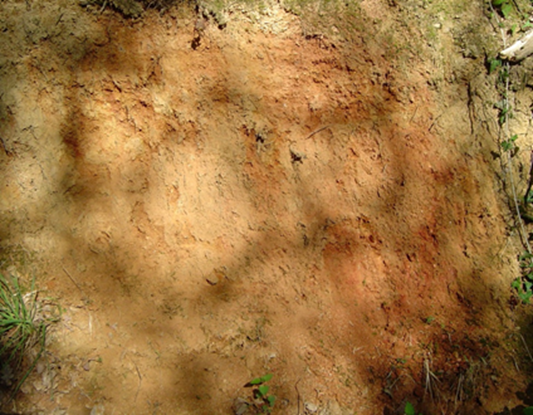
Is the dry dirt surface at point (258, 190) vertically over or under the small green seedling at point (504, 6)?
under

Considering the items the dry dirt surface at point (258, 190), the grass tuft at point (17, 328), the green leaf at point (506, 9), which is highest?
the green leaf at point (506, 9)

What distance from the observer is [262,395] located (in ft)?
10.1

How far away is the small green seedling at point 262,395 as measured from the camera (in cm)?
305

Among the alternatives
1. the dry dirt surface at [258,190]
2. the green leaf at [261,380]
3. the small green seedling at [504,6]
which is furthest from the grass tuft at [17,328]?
the small green seedling at [504,6]

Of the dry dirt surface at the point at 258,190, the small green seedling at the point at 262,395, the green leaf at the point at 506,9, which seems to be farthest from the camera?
the green leaf at the point at 506,9

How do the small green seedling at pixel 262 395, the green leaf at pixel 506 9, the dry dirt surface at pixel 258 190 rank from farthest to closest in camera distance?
the green leaf at pixel 506 9, the dry dirt surface at pixel 258 190, the small green seedling at pixel 262 395

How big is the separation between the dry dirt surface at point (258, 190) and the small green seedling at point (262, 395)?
0.09 meters

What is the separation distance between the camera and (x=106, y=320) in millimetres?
3309

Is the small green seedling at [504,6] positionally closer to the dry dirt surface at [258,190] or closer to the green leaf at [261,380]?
the dry dirt surface at [258,190]

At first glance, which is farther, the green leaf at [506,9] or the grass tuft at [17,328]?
the green leaf at [506,9]

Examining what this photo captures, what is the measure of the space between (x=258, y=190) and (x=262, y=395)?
160cm

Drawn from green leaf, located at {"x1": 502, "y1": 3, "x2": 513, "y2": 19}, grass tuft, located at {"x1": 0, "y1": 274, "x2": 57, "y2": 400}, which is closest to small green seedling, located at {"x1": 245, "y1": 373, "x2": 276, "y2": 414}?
grass tuft, located at {"x1": 0, "y1": 274, "x2": 57, "y2": 400}

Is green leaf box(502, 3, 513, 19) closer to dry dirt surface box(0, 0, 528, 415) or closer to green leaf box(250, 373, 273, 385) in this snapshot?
dry dirt surface box(0, 0, 528, 415)

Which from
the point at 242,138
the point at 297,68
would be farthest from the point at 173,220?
the point at 297,68
